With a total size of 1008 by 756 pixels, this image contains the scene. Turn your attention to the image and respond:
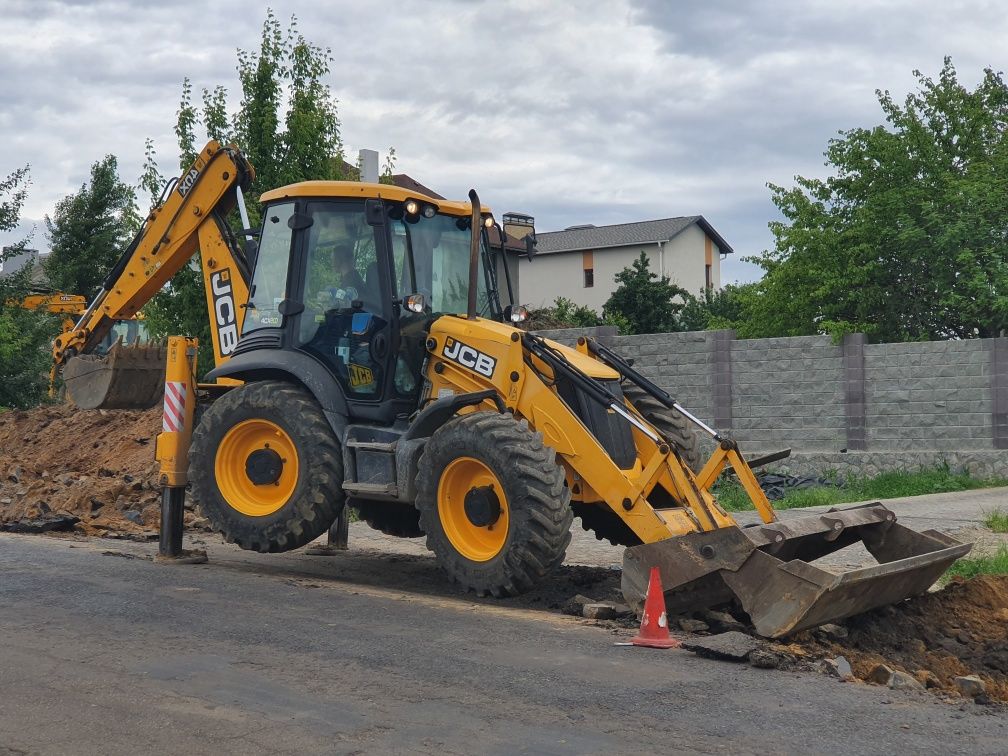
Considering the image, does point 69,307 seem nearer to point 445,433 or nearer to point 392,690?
point 445,433

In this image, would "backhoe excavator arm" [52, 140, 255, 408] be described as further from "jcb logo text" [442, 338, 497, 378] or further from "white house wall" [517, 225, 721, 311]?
"white house wall" [517, 225, 721, 311]

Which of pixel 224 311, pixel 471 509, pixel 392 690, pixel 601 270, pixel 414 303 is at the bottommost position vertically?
pixel 392 690

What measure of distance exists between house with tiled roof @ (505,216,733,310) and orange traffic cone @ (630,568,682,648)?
49.2 m

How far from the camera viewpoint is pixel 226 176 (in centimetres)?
1188

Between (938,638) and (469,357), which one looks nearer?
(938,638)

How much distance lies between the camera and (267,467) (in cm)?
998

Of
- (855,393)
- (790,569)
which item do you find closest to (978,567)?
(790,569)

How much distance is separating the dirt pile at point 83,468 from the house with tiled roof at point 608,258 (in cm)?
3679

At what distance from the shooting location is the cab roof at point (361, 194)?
32.4 feet

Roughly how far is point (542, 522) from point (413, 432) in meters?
1.55

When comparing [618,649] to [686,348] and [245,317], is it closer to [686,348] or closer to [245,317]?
[245,317]

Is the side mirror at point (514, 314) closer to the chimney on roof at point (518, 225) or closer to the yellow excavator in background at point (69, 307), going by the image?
the chimney on roof at point (518, 225)

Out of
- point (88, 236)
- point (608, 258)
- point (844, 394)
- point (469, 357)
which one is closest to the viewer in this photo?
point (469, 357)

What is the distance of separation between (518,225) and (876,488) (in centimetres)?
862
